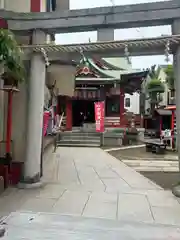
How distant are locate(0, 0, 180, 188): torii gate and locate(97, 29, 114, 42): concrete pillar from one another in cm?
11

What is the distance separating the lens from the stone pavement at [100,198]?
16.5 ft

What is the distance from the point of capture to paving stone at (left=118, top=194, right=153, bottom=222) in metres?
4.86

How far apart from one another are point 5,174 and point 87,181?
228 centimetres

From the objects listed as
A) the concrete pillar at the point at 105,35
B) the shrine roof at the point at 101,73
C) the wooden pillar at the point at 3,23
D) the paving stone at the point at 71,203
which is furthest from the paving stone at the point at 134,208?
the shrine roof at the point at 101,73

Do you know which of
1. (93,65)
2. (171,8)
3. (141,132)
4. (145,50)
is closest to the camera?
(171,8)

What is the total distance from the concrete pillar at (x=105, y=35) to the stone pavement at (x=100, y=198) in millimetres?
3484

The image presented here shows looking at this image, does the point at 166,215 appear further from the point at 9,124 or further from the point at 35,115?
the point at 9,124

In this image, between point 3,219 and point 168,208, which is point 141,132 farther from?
point 3,219

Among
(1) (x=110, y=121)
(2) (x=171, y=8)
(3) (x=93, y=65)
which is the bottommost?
(1) (x=110, y=121)

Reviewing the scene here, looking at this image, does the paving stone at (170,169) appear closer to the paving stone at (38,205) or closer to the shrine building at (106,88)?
the paving stone at (38,205)

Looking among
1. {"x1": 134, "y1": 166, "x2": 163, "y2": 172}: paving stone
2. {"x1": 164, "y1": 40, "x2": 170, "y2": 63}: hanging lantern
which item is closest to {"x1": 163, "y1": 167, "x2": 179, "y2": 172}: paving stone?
Result: {"x1": 134, "y1": 166, "x2": 163, "y2": 172}: paving stone

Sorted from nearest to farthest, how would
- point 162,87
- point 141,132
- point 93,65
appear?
point 141,132 → point 93,65 → point 162,87

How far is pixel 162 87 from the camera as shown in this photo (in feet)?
102

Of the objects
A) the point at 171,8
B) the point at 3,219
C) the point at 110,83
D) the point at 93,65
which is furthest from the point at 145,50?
the point at 93,65
